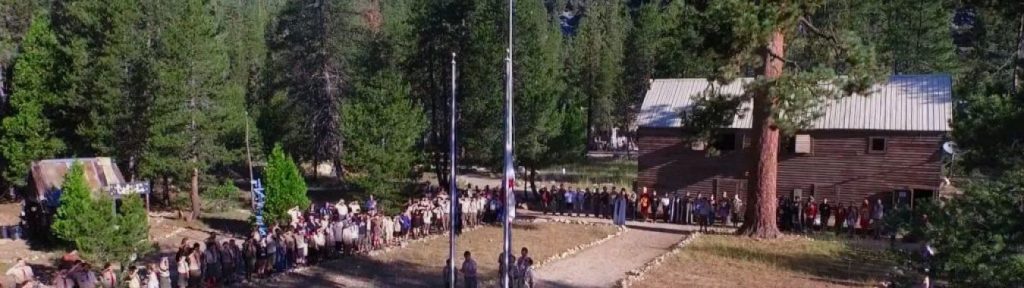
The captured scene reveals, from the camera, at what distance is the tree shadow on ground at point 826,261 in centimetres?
2012

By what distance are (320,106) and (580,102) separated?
29984mm

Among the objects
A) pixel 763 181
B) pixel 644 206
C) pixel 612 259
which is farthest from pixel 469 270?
pixel 644 206

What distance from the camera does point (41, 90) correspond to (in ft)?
130

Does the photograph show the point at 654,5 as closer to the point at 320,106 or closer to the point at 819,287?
the point at 320,106

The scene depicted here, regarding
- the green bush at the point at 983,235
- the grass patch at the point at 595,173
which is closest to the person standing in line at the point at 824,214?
the green bush at the point at 983,235

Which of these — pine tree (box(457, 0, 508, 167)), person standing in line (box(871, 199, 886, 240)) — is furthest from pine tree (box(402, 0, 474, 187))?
person standing in line (box(871, 199, 886, 240))

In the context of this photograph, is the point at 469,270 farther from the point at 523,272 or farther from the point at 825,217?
the point at 825,217

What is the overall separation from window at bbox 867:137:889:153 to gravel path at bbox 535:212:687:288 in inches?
278

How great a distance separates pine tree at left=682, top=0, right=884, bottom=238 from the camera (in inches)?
826

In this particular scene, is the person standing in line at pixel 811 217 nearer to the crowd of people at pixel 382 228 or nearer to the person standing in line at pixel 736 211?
the crowd of people at pixel 382 228

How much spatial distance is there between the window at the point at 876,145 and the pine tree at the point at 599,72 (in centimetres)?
4004

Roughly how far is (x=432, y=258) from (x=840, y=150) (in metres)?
15.4

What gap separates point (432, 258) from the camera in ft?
76.2

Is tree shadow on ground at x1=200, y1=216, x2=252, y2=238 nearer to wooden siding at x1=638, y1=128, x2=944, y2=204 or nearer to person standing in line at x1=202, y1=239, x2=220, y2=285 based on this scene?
person standing in line at x1=202, y1=239, x2=220, y2=285
